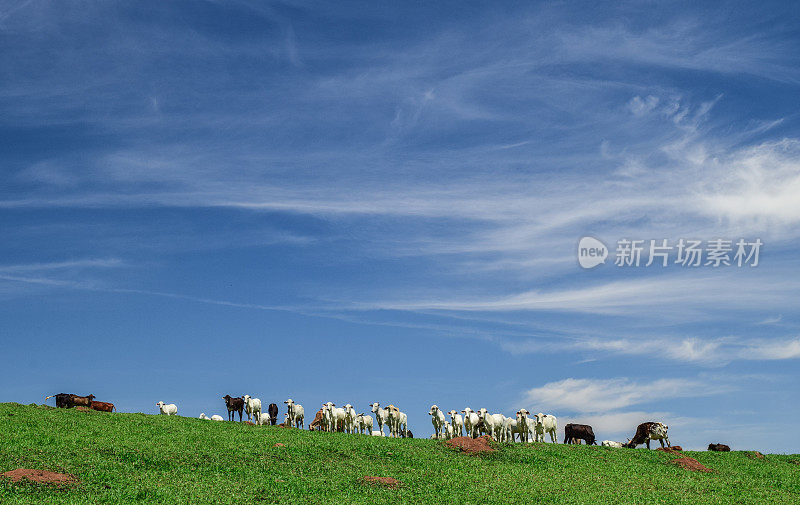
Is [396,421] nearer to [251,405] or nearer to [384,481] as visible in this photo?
[251,405]

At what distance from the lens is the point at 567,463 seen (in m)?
42.5

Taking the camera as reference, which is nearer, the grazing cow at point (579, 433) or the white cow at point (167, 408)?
the grazing cow at point (579, 433)

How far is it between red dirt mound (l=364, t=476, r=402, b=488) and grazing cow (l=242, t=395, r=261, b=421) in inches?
1234

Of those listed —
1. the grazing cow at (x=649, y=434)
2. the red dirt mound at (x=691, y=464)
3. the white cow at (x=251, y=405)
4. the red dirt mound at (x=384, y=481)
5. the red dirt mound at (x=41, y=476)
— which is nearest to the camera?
the red dirt mound at (x=41, y=476)

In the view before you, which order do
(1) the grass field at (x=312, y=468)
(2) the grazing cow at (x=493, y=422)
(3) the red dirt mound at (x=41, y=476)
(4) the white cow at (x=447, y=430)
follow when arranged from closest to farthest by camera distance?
1. (3) the red dirt mound at (x=41, y=476)
2. (1) the grass field at (x=312, y=468)
3. (2) the grazing cow at (x=493, y=422)
4. (4) the white cow at (x=447, y=430)

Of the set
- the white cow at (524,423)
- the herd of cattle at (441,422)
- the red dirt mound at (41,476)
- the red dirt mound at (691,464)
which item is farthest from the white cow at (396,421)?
the red dirt mound at (41,476)

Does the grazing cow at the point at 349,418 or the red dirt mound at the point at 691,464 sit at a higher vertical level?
the grazing cow at the point at 349,418

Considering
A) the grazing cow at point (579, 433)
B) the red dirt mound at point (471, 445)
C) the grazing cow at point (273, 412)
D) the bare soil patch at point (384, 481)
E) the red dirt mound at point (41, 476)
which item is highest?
the grazing cow at point (273, 412)

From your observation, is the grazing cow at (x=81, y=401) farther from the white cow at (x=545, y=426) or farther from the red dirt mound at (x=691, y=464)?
the red dirt mound at (x=691, y=464)

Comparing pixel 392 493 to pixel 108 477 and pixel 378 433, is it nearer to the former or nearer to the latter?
pixel 108 477

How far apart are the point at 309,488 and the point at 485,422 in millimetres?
→ 22892

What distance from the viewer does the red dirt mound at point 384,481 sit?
33.5 metres

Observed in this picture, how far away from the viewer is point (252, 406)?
208 feet

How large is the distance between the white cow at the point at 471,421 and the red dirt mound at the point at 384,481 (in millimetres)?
19687
